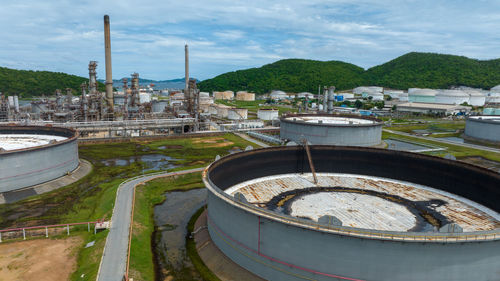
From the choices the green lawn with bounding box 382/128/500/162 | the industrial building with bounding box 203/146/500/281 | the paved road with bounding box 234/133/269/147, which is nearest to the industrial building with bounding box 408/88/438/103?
the green lawn with bounding box 382/128/500/162

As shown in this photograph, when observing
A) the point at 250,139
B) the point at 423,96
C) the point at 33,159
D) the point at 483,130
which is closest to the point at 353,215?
the point at 33,159

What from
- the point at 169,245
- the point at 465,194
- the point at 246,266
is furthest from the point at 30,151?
the point at 465,194

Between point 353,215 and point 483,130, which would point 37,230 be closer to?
point 353,215

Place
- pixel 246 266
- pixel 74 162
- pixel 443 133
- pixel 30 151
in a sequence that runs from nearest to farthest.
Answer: pixel 246 266, pixel 30 151, pixel 74 162, pixel 443 133

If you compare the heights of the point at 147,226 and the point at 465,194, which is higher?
the point at 465,194

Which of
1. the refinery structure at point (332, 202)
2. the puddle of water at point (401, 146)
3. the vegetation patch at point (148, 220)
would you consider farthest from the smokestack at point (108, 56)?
the puddle of water at point (401, 146)

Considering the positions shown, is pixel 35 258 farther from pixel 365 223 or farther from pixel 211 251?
pixel 365 223
